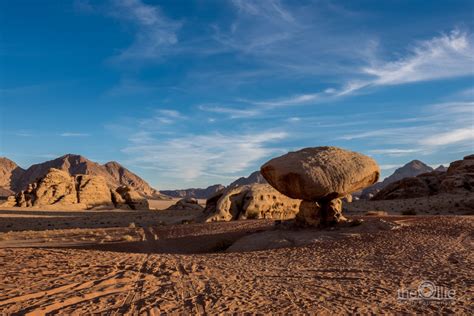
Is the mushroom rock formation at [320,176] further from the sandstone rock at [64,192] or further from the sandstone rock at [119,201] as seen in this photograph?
the sandstone rock at [119,201]

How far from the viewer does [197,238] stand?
1549 cm

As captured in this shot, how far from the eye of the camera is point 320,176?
44.6ft

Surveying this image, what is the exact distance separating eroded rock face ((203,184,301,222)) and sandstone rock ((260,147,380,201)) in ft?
24.8

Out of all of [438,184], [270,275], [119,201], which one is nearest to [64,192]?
[119,201]

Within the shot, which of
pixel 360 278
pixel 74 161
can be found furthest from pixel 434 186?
pixel 74 161

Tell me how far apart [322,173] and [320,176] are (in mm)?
151

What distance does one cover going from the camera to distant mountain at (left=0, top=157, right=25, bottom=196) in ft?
323

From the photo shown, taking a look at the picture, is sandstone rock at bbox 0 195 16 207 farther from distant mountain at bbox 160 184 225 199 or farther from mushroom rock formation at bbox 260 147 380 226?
distant mountain at bbox 160 184 225 199

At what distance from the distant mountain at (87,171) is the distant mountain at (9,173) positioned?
110 cm

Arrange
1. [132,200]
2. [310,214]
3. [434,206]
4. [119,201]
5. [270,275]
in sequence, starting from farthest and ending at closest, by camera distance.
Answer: [132,200]
[119,201]
[434,206]
[310,214]
[270,275]

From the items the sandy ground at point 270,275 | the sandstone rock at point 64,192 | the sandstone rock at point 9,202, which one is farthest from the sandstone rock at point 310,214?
the sandstone rock at point 9,202

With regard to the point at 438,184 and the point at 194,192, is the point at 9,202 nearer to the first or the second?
the point at 438,184

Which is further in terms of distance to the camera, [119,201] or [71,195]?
[119,201]

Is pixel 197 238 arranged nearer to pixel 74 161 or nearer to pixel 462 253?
pixel 462 253
